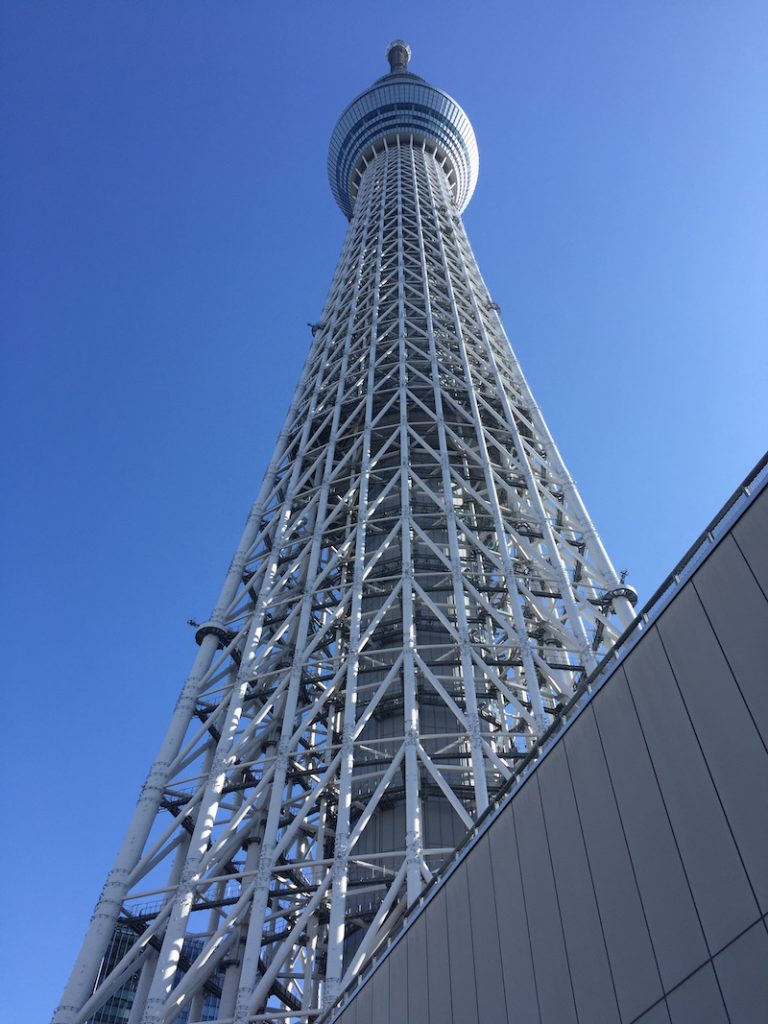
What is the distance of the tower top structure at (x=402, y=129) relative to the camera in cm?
7431

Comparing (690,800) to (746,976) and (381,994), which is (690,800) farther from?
(381,994)

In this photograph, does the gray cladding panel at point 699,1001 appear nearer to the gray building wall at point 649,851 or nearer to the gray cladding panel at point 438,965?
the gray building wall at point 649,851

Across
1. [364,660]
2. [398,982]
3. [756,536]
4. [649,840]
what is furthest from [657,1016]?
[364,660]

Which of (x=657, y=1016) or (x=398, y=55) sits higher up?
(x=398, y=55)

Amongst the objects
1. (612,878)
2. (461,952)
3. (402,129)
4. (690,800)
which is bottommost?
(612,878)

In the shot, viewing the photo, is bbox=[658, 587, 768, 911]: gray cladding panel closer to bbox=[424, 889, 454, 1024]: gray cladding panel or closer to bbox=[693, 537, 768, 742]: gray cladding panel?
bbox=[693, 537, 768, 742]: gray cladding panel

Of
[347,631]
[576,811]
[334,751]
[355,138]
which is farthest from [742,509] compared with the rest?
[355,138]

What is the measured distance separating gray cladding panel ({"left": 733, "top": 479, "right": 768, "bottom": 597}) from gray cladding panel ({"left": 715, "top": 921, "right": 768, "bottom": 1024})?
3391 mm

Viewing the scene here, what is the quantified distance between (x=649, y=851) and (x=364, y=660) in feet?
72.3

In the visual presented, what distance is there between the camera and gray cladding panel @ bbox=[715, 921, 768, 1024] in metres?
7.71

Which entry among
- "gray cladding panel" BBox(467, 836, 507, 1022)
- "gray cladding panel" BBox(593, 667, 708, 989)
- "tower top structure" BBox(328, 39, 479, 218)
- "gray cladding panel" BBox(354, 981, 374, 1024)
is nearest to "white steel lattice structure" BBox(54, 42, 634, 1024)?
"gray cladding panel" BBox(354, 981, 374, 1024)

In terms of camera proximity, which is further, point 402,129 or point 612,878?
point 402,129

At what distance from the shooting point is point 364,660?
1227 inches

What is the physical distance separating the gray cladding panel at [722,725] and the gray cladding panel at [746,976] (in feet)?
1.22
